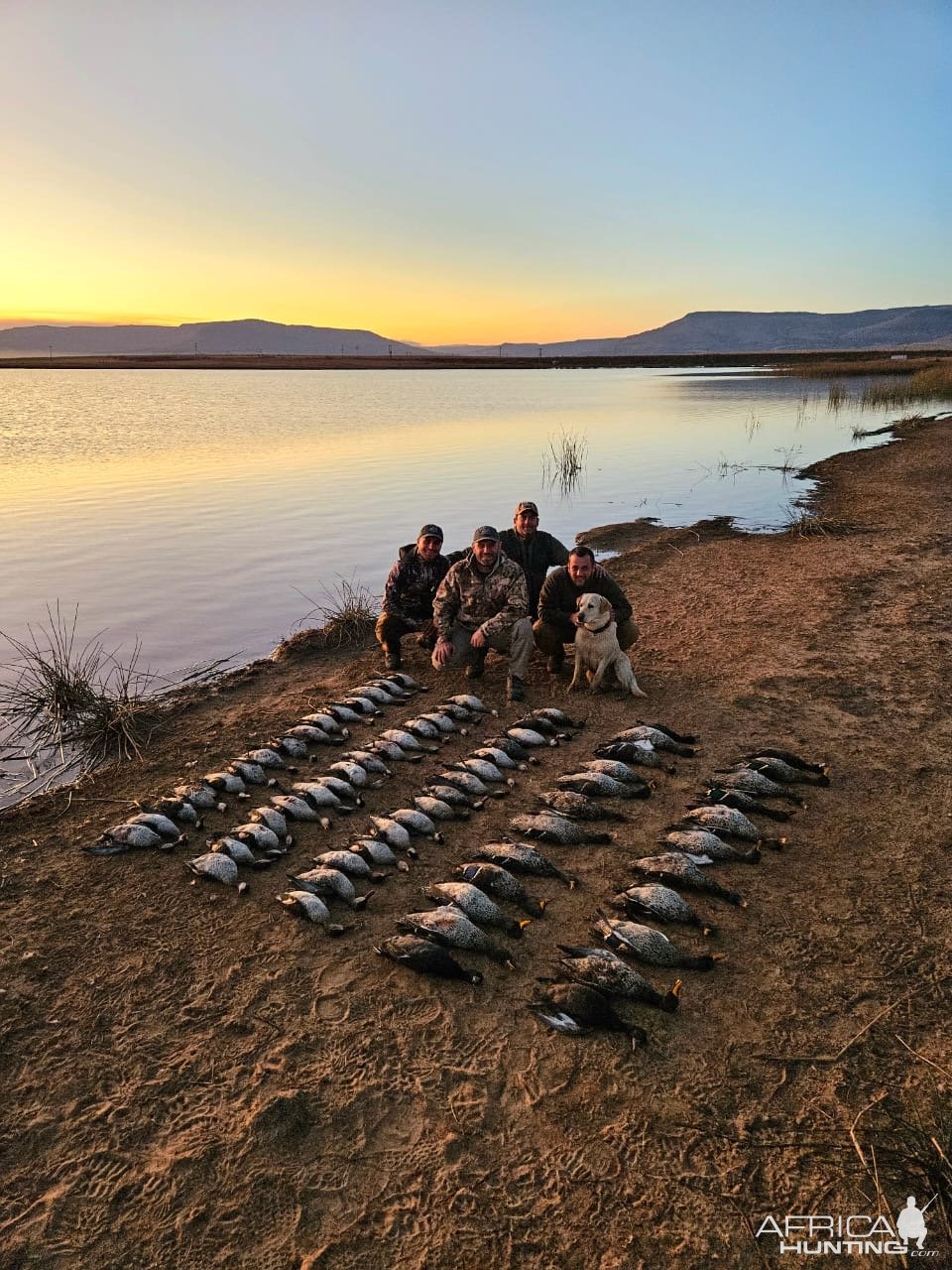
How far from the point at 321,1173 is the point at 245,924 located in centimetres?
185

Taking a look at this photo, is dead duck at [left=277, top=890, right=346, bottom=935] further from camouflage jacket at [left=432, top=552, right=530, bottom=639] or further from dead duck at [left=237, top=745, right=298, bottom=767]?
camouflage jacket at [left=432, top=552, right=530, bottom=639]

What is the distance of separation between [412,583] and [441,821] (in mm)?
4090

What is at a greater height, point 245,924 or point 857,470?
point 857,470

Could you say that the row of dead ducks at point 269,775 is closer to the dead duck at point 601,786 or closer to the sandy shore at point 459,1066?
the sandy shore at point 459,1066

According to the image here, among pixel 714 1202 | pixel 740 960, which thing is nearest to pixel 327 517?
pixel 740 960

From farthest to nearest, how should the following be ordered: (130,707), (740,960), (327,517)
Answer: (327,517) < (130,707) < (740,960)

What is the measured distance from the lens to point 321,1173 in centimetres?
329

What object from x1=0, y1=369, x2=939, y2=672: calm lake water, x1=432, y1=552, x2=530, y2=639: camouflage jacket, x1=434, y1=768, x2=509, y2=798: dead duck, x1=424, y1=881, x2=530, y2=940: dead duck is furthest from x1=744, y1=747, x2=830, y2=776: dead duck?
x1=0, y1=369, x2=939, y2=672: calm lake water

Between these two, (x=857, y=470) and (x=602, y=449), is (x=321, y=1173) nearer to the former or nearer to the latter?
(x=857, y=470)

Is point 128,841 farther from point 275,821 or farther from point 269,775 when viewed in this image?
point 269,775

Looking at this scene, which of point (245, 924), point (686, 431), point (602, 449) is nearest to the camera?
point (245, 924)

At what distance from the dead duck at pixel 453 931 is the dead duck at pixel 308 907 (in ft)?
1.58

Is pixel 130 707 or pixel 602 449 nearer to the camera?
pixel 130 707

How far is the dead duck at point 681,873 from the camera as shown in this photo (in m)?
5.05
